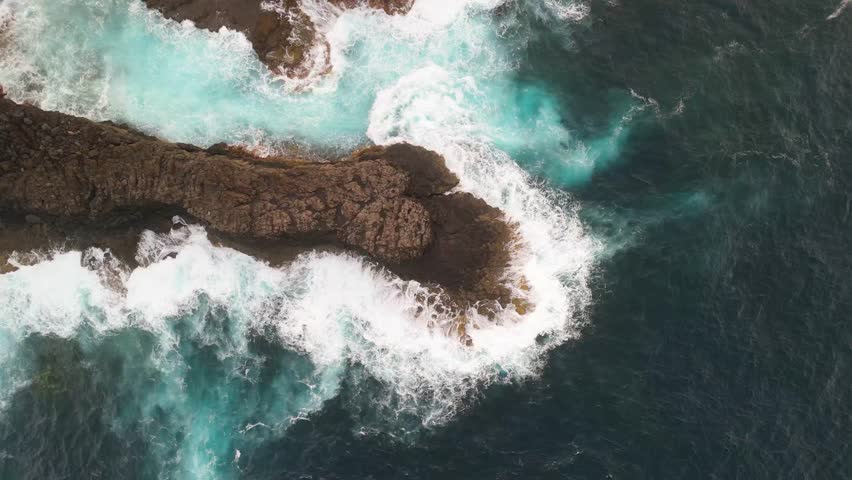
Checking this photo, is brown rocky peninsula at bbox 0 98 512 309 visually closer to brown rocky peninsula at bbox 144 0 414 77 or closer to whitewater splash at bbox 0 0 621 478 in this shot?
whitewater splash at bbox 0 0 621 478

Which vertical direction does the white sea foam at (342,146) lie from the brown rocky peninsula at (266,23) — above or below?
below

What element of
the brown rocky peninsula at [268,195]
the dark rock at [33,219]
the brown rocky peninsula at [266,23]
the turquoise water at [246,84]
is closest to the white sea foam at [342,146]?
the turquoise water at [246,84]

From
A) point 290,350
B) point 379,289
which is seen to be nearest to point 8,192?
point 290,350

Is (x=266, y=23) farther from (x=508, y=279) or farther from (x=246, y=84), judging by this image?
(x=508, y=279)

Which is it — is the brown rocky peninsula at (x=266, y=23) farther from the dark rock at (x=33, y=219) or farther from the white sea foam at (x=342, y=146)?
the dark rock at (x=33, y=219)

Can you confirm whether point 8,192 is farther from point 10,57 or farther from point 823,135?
point 823,135

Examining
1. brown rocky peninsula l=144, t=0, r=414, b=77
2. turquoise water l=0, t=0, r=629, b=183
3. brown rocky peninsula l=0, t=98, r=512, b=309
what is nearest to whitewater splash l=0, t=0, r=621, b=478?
turquoise water l=0, t=0, r=629, b=183

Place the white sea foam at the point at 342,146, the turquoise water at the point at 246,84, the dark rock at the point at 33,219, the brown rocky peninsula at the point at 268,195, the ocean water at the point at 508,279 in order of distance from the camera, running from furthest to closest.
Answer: the turquoise water at the point at 246,84 → the white sea foam at the point at 342,146 → the dark rock at the point at 33,219 → the brown rocky peninsula at the point at 268,195 → the ocean water at the point at 508,279
